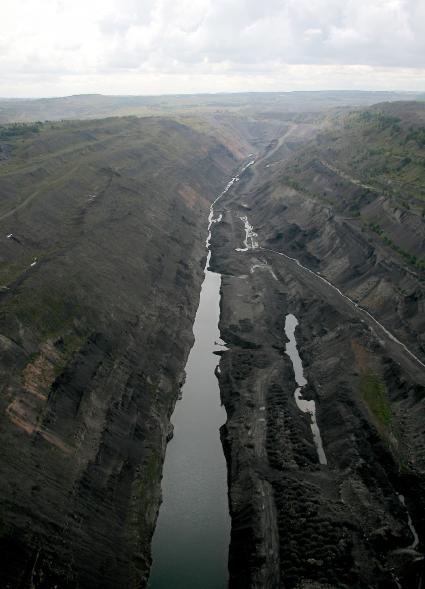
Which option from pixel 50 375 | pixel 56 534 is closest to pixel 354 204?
pixel 50 375

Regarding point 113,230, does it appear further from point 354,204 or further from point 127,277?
point 354,204

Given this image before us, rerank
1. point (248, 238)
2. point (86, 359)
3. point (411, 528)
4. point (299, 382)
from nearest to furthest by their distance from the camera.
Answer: point (411, 528), point (86, 359), point (299, 382), point (248, 238)

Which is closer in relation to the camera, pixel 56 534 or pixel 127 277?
pixel 56 534


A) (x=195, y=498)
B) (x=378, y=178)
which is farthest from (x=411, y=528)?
(x=378, y=178)

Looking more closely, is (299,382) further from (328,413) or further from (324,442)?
(324,442)

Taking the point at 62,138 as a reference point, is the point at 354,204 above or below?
below

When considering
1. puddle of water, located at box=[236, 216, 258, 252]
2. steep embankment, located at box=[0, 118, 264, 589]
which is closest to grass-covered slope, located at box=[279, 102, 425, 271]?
puddle of water, located at box=[236, 216, 258, 252]
